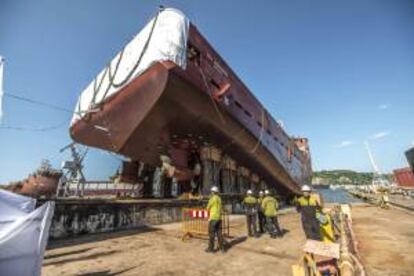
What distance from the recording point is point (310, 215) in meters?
6.14

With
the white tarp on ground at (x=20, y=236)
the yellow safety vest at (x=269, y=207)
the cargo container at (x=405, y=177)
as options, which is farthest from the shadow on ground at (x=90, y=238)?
the cargo container at (x=405, y=177)

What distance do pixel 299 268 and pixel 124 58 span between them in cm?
1219

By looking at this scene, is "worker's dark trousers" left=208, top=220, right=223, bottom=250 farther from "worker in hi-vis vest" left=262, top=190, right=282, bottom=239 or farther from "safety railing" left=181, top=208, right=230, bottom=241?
"worker in hi-vis vest" left=262, top=190, right=282, bottom=239

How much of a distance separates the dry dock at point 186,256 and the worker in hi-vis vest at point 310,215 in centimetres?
85

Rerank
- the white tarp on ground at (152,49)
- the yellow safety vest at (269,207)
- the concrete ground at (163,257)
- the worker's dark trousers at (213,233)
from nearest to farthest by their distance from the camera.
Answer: the concrete ground at (163,257) < the worker's dark trousers at (213,233) < the yellow safety vest at (269,207) < the white tarp on ground at (152,49)

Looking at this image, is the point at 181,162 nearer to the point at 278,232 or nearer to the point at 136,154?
the point at 136,154

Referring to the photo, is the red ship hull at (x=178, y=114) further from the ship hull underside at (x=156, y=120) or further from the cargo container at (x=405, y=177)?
the cargo container at (x=405, y=177)

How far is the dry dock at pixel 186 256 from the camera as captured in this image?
5469mm

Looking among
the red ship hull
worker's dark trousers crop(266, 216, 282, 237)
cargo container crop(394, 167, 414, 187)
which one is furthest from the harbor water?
worker's dark trousers crop(266, 216, 282, 237)

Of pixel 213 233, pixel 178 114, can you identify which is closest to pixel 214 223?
pixel 213 233

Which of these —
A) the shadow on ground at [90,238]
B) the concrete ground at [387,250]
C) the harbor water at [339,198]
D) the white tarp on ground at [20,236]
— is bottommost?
the concrete ground at [387,250]

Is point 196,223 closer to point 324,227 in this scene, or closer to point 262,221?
point 262,221

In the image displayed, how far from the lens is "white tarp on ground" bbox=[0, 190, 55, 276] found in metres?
2.67

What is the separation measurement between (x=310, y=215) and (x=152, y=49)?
8703 millimetres
